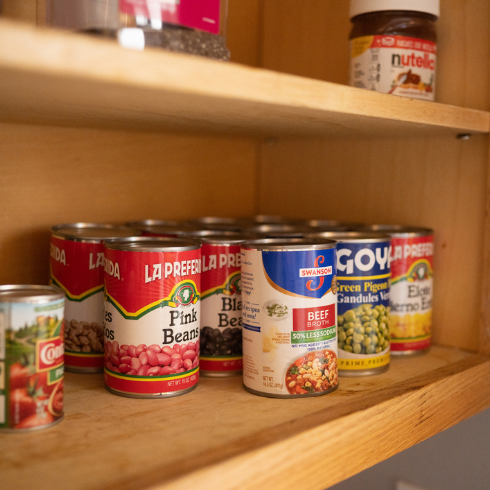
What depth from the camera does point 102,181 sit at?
105 cm

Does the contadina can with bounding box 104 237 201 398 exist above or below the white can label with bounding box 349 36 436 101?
below

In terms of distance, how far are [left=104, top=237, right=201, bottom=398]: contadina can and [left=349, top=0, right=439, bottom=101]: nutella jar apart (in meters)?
0.39

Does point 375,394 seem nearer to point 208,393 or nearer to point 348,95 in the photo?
point 208,393

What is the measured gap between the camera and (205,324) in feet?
2.77

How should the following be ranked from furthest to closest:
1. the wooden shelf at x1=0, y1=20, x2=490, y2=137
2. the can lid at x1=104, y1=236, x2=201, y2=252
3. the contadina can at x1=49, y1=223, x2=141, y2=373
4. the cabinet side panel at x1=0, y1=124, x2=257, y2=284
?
1. the cabinet side panel at x1=0, y1=124, x2=257, y2=284
2. the contadina can at x1=49, y1=223, x2=141, y2=373
3. the can lid at x1=104, y1=236, x2=201, y2=252
4. the wooden shelf at x1=0, y1=20, x2=490, y2=137

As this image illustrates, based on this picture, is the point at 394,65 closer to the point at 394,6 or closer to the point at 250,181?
the point at 394,6

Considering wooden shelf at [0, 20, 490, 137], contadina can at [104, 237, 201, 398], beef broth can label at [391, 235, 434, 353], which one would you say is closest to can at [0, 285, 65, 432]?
contadina can at [104, 237, 201, 398]

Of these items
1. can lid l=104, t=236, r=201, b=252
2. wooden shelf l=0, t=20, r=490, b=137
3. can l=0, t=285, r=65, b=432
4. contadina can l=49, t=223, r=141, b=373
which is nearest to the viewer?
wooden shelf l=0, t=20, r=490, b=137

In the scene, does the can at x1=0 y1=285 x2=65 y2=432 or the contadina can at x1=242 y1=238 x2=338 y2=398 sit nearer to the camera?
the can at x1=0 y1=285 x2=65 y2=432

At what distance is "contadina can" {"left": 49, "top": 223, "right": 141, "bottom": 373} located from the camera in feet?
2.73

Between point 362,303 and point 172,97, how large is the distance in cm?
43

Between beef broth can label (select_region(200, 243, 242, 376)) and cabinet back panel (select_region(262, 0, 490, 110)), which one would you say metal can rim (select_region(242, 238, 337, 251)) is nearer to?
beef broth can label (select_region(200, 243, 242, 376))

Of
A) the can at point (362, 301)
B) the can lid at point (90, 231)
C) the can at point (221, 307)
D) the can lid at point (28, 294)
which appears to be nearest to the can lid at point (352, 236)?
the can at point (362, 301)

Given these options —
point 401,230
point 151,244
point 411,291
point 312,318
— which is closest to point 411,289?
point 411,291
